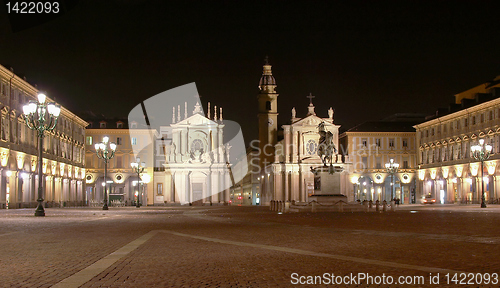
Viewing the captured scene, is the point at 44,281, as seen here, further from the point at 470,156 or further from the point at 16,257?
the point at 470,156

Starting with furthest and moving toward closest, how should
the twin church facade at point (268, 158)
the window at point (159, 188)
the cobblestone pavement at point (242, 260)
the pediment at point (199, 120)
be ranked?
the pediment at point (199, 120) → the window at point (159, 188) → the twin church facade at point (268, 158) → the cobblestone pavement at point (242, 260)

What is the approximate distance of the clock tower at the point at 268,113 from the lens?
106 m

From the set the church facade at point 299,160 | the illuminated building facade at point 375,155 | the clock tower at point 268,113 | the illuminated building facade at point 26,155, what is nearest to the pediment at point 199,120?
the clock tower at point 268,113

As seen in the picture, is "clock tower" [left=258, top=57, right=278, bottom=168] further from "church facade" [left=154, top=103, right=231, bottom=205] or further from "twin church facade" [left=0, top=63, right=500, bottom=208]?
"church facade" [left=154, top=103, right=231, bottom=205]

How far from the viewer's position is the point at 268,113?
106 meters

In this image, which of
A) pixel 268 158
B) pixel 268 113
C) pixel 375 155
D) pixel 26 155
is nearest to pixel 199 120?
pixel 268 113

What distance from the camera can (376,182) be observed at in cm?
9919

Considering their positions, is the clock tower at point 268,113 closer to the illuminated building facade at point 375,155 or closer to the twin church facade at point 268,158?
the twin church facade at point 268,158

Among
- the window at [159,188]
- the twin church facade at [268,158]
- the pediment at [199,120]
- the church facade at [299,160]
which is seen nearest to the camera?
the twin church facade at [268,158]

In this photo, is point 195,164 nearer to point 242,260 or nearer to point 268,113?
point 268,113

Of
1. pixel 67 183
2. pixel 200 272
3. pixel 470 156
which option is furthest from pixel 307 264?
pixel 67 183

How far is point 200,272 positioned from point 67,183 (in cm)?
7436

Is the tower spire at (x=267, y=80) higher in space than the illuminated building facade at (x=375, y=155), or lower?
higher

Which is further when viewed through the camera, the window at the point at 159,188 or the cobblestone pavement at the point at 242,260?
the window at the point at 159,188
